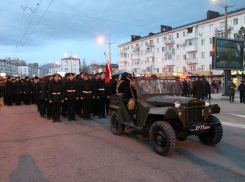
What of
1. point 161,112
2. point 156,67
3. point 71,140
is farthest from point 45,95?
point 156,67

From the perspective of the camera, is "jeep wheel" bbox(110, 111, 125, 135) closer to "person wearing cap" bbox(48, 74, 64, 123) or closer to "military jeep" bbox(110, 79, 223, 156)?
"military jeep" bbox(110, 79, 223, 156)

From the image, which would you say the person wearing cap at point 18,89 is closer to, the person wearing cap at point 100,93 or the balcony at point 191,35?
the person wearing cap at point 100,93

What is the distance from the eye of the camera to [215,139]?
557 centimetres

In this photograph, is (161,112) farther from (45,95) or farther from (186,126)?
(45,95)

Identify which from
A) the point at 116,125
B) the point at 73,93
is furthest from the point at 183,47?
the point at 116,125

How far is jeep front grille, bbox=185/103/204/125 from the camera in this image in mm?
5152

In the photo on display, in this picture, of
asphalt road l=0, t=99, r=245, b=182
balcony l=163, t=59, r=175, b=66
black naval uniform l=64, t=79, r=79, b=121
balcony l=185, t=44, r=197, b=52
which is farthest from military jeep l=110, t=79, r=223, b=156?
balcony l=163, t=59, r=175, b=66

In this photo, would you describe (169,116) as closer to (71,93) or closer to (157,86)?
(157,86)

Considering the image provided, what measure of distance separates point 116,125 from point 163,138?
2.50 m

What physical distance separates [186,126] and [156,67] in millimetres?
60784

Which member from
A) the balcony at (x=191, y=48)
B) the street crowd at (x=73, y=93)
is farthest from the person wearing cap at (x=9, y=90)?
the balcony at (x=191, y=48)

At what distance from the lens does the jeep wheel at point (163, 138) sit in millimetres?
4855

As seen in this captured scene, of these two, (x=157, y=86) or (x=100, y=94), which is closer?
(x=157, y=86)

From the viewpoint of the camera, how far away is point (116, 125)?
7270mm
